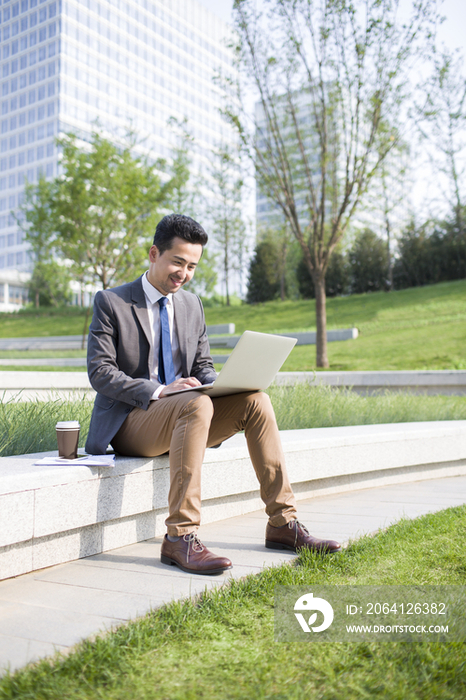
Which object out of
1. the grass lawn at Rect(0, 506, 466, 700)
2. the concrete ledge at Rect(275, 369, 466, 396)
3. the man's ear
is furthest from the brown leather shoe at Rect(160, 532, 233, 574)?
the concrete ledge at Rect(275, 369, 466, 396)

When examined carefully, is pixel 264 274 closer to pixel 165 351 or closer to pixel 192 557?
pixel 165 351

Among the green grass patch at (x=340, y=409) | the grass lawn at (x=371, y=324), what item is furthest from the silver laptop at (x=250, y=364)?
the grass lawn at (x=371, y=324)

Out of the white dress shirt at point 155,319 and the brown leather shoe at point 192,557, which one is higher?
the white dress shirt at point 155,319

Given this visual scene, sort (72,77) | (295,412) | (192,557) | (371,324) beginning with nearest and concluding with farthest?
1. (192,557)
2. (295,412)
3. (371,324)
4. (72,77)

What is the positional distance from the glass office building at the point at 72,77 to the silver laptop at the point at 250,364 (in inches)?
2095

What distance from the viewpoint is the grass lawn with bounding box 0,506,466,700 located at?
1659mm

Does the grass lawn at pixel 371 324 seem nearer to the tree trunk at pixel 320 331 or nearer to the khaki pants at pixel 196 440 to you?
the tree trunk at pixel 320 331

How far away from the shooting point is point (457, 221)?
3061cm

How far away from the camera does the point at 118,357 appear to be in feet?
11.1

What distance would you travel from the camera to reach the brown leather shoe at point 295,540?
9.80 ft

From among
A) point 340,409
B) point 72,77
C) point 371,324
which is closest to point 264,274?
point 371,324

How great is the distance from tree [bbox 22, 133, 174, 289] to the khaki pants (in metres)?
15.7

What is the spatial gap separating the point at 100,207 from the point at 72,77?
145 ft

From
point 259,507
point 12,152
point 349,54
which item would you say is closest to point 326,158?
point 349,54
